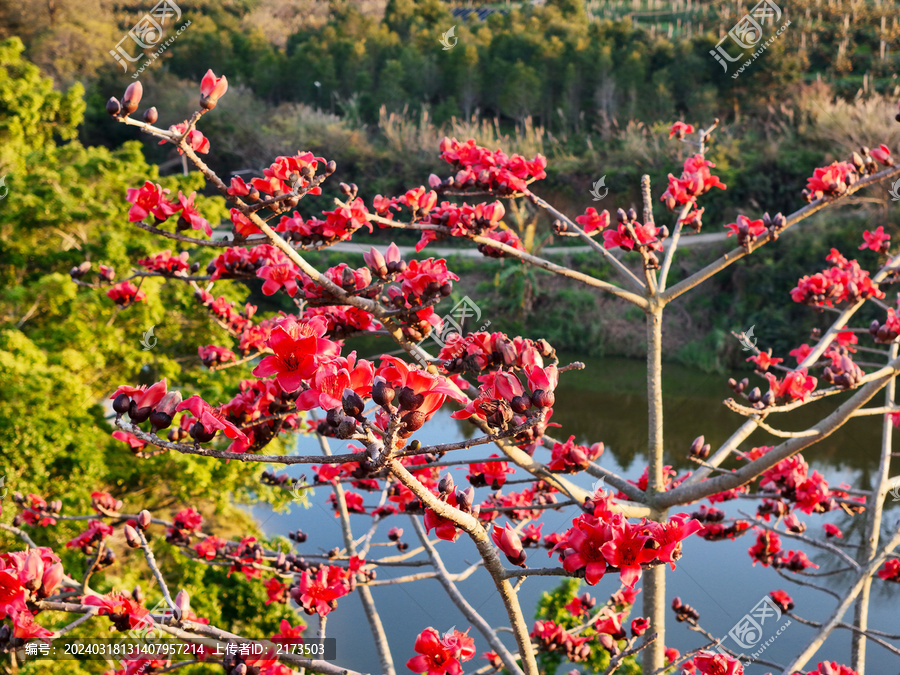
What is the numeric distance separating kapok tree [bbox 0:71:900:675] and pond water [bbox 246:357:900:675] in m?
1.04

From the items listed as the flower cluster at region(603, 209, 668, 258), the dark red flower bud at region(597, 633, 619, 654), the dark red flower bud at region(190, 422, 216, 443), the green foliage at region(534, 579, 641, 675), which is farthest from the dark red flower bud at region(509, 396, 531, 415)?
the green foliage at region(534, 579, 641, 675)

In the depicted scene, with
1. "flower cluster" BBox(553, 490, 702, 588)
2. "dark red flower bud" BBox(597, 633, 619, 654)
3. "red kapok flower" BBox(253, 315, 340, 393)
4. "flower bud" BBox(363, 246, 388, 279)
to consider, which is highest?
"flower bud" BBox(363, 246, 388, 279)

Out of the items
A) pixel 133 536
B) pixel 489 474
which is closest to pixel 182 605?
pixel 133 536

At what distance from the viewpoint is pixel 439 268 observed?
1.37m

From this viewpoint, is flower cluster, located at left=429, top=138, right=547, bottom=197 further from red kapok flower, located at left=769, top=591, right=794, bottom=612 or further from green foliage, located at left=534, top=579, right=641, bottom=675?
green foliage, located at left=534, top=579, right=641, bottom=675

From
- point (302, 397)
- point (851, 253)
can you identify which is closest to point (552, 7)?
point (851, 253)

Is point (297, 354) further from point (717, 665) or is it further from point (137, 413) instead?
point (717, 665)

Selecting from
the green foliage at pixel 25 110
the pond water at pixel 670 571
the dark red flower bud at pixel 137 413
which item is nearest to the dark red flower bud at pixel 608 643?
the pond water at pixel 670 571

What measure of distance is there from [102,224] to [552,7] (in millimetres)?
17891

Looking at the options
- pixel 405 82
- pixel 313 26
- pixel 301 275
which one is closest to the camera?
pixel 301 275

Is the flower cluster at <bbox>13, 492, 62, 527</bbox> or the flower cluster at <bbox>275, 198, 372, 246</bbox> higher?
the flower cluster at <bbox>275, 198, 372, 246</bbox>

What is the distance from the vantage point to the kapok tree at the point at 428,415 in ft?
2.71

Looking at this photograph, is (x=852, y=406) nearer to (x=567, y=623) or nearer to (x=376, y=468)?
(x=376, y=468)

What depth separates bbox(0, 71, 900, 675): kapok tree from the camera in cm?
83
